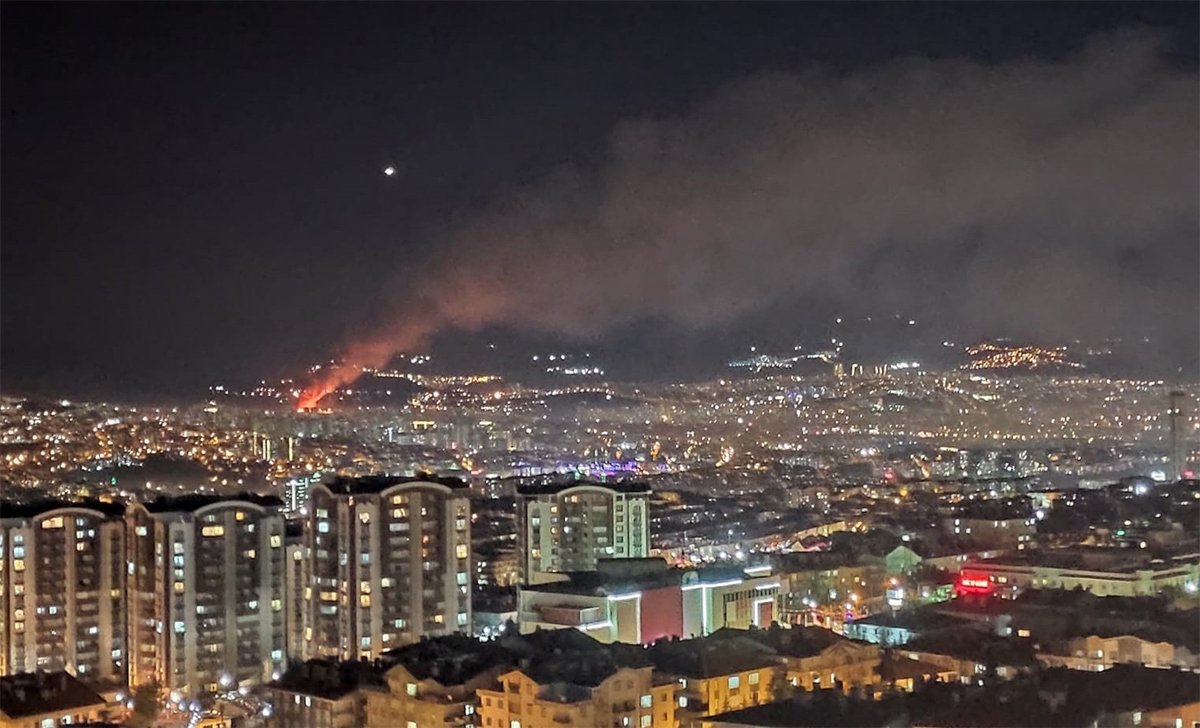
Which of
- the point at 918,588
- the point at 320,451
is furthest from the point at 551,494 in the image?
the point at 918,588

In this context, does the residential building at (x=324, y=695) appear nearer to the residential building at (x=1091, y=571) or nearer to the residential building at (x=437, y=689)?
the residential building at (x=437, y=689)

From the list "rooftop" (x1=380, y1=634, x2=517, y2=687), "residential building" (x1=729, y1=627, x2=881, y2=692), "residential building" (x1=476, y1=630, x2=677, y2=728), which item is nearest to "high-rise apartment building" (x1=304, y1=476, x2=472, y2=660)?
"rooftop" (x1=380, y1=634, x2=517, y2=687)

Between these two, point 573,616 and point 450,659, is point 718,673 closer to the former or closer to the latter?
point 450,659

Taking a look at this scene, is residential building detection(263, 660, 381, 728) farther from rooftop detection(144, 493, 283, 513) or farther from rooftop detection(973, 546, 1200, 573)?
rooftop detection(973, 546, 1200, 573)

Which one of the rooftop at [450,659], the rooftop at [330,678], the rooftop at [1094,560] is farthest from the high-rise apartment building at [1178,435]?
the rooftop at [330,678]

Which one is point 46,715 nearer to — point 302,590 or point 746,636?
point 302,590

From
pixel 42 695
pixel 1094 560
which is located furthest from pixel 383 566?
pixel 1094 560
